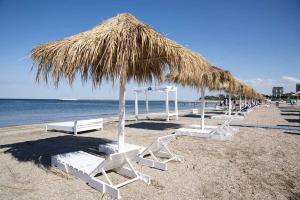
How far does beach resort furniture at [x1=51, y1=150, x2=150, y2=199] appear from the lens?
3.55 meters

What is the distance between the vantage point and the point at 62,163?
4387 millimetres

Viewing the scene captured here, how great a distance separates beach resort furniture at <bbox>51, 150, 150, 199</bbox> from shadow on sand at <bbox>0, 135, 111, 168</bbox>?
0.64m

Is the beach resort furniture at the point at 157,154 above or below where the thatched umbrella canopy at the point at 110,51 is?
below

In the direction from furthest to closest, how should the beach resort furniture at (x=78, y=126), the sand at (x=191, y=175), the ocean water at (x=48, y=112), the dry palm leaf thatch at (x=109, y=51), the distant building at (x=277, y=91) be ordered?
the distant building at (x=277, y=91) < the ocean water at (x=48, y=112) < the beach resort furniture at (x=78, y=126) < the dry palm leaf thatch at (x=109, y=51) < the sand at (x=191, y=175)

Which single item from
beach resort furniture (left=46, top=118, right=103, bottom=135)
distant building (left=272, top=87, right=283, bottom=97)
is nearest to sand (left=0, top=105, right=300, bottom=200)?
beach resort furniture (left=46, top=118, right=103, bottom=135)

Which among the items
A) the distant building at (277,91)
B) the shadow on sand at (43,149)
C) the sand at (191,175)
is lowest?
the sand at (191,175)

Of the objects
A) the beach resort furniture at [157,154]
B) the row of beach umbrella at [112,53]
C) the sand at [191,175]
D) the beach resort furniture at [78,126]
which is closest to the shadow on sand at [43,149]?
the sand at [191,175]

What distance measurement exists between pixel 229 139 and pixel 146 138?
9.06 ft

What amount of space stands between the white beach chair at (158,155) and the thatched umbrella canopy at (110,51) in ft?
4.86

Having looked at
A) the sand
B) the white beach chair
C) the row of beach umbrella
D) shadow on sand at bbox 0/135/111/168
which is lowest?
the sand

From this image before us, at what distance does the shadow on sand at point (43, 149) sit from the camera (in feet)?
17.6

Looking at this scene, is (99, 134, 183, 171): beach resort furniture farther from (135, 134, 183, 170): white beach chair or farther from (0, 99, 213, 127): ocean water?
(0, 99, 213, 127): ocean water

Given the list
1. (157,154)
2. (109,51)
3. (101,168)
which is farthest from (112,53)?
(157,154)

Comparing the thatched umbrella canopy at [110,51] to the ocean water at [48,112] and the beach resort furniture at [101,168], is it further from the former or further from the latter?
the ocean water at [48,112]
